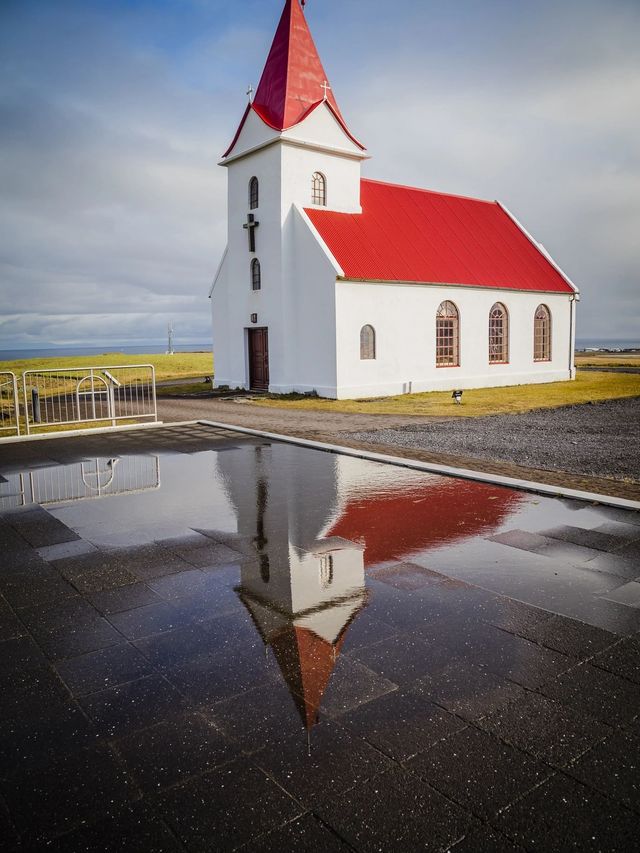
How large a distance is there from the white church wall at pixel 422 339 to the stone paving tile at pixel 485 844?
2135 centimetres

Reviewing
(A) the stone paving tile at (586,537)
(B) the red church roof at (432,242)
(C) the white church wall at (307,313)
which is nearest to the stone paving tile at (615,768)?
(A) the stone paving tile at (586,537)

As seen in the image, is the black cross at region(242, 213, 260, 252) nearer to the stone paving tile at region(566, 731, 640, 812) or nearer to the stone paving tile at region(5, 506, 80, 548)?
the stone paving tile at region(5, 506, 80, 548)

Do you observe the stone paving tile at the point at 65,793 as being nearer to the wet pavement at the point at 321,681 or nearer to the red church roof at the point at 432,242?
the wet pavement at the point at 321,681

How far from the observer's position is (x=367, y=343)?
25.0 metres

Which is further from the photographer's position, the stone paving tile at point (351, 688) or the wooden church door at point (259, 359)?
the wooden church door at point (259, 359)

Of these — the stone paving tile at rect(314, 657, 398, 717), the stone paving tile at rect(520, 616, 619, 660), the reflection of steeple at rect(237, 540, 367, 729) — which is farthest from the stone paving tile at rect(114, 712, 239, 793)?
the stone paving tile at rect(520, 616, 619, 660)

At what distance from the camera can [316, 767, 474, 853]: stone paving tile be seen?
8.73ft

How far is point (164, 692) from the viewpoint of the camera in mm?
3795

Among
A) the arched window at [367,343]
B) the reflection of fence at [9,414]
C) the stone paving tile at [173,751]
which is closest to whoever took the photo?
the stone paving tile at [173,751]

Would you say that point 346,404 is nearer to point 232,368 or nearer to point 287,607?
point 232,368

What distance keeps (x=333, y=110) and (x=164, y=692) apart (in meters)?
26.8

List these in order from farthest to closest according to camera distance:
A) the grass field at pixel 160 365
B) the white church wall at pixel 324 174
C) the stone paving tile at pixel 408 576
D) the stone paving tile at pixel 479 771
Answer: the grass field at pixel 160 365, the white church wall at pixel 324 174, the stone paving tile at pixel 408 576, the stone paving tile at pixel 479 771

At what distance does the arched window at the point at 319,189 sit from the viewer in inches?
1027

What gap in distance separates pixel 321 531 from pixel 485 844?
4452 millimetres
